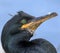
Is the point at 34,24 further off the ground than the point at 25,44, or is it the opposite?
the point at 34,24

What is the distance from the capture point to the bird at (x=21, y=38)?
1205 centimetres

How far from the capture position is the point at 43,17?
12.1 metres

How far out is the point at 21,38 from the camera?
39.8 feet

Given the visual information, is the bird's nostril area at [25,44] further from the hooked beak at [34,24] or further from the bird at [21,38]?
the hooked beak at [34,24]

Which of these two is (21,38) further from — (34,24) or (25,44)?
(34,24)

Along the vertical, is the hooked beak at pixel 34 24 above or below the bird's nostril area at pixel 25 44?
above

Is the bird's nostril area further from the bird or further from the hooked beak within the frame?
the hooked beak

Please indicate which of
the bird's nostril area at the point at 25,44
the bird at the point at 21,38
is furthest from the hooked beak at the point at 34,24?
the bird's nostril area at the point at 25,44

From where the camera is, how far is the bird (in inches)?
475

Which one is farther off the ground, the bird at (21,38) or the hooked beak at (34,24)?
the hooked beak at (34,24)

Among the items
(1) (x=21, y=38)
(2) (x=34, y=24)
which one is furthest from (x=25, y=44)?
(2) (x=34, y=24)

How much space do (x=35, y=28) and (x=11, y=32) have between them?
41cm

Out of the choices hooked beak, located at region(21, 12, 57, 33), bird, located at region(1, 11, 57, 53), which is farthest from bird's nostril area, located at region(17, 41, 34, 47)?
hooked beak, located at region(21, 12, 57, 33)

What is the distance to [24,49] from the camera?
39.7 feet
